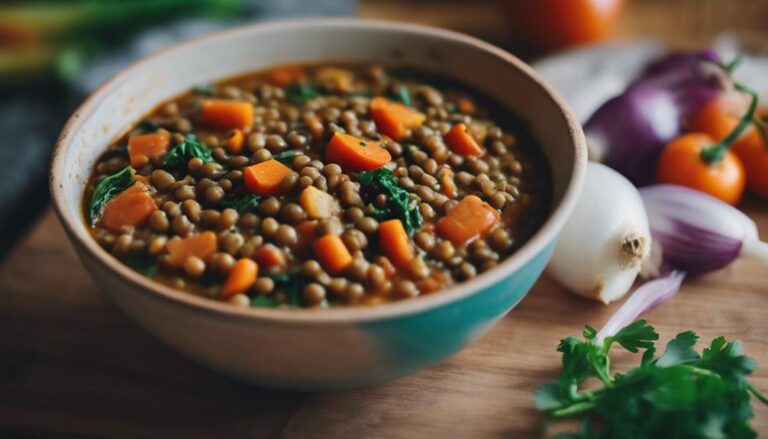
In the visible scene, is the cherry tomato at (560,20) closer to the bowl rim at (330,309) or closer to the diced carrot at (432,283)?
the bowl rim at (330,309)

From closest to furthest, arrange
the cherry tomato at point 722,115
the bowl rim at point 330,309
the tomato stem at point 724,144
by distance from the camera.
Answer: the bowl rim at point 330,309 < the tomato stem at point 724,144 < the cherry tomato at point 722,115

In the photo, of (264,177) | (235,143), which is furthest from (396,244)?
(235,143)

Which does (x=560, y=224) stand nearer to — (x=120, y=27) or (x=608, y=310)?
(x=608, y=310)

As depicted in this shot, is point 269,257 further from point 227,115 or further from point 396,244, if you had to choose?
point 227,115

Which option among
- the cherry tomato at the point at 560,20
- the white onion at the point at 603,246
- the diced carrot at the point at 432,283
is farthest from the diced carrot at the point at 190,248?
the cherry tomato at the point at 560,20

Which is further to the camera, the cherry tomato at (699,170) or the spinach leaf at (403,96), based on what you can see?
the cherry tomato at (699,170)
